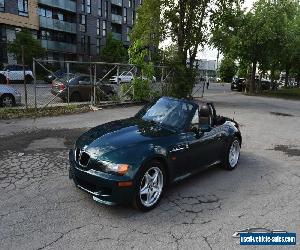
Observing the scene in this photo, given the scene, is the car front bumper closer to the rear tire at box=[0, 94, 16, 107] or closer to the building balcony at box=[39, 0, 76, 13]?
the rear tire at box=[0, 94, 16, 107]

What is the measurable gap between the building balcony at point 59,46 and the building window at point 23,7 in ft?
14.9

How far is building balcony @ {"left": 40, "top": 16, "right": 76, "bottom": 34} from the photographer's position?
4109 cm

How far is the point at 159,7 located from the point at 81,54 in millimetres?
30143

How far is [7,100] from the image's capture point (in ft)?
44.9

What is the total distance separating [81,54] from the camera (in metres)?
47.8

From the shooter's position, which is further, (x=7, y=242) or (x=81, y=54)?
(x=81, y=54)

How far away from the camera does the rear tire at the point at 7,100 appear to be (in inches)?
533

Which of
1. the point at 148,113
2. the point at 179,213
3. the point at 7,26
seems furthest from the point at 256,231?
the point at 7,26

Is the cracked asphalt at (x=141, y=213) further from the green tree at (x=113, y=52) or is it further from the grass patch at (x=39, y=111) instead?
the green tree at (x=113, y=52)

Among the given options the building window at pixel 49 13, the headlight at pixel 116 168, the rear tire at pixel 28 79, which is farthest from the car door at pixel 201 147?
the building window at pixel 49 13

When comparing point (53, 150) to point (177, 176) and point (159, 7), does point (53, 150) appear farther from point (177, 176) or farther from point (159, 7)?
point (159, 7)

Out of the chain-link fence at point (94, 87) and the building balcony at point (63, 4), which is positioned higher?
the building balcony at point (63, 4)

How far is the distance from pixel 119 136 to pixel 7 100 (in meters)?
10.4

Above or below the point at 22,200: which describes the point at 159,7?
above
